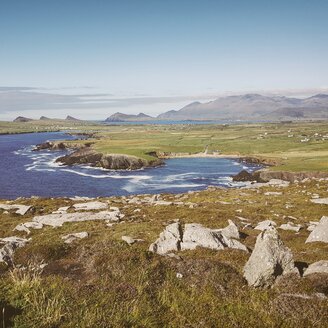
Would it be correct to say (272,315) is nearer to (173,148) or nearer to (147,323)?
(147,323)

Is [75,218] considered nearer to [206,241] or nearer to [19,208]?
[19,208]

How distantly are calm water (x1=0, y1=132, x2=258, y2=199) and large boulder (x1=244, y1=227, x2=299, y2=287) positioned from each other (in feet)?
186

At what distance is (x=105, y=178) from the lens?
292 ft

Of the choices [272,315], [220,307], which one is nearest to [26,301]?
[220,307]

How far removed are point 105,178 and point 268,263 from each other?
78.2 metres

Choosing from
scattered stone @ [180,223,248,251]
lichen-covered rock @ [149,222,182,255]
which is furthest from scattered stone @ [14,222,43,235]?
scattered stone @ [180,223,248,251]

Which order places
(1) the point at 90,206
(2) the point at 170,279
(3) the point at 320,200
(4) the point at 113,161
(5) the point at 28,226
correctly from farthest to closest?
(4) the point at 113,161
(3) the point at 320,200
(1) the point at 90,206
(5) the point at 28,226
(2) the point at 170,279

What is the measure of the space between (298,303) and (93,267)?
832 cm

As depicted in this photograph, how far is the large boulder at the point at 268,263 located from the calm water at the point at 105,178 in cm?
5671

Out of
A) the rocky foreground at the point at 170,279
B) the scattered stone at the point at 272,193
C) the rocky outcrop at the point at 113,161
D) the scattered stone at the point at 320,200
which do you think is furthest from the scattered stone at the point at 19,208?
the rocky outcrop at the point at 113,161

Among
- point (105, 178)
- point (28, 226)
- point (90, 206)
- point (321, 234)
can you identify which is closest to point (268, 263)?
point (321, 234)

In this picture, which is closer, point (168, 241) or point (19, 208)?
point (168, 241)

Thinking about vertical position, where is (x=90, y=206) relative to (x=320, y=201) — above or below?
above

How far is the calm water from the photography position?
72.8 meters
